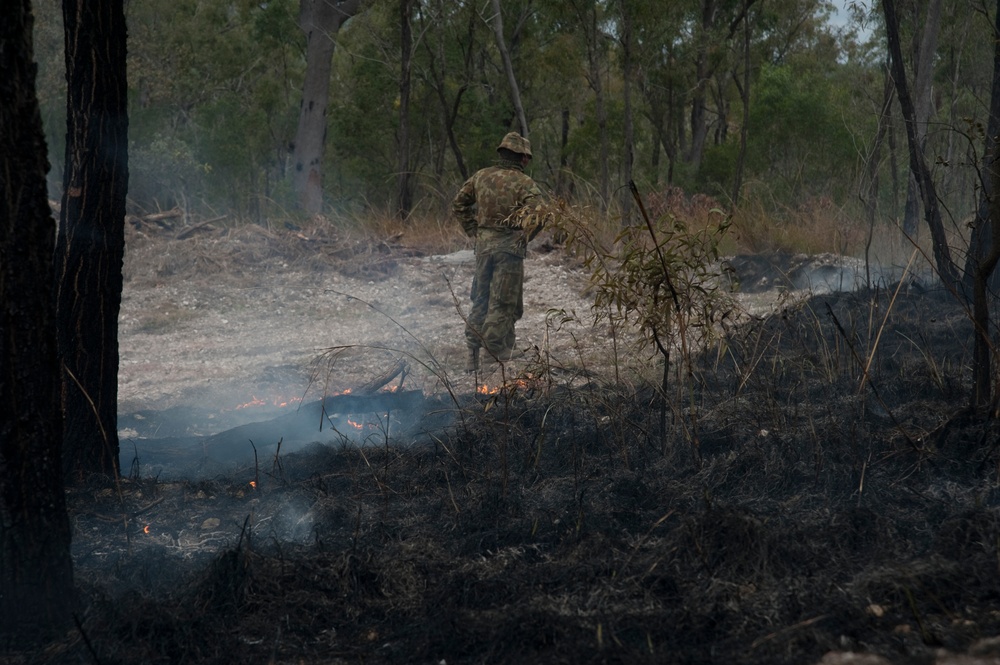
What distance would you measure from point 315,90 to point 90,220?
14.5 m

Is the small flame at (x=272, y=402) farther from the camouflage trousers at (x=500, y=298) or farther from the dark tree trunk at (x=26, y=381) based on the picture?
the dark tree trunk at (x=26, y=381)

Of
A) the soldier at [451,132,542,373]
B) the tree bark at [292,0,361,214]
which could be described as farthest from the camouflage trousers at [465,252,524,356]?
the tree bark at [292,0,361,214]

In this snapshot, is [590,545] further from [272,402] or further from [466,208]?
[466,208]

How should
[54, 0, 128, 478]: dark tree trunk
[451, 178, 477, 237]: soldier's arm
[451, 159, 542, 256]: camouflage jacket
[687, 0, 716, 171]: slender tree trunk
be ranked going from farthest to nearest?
1. [687, 0, 716, 171]: slender tree trunk
2. [451, 178, 477, 237]: soldier's arm
3. [451, 159, 542, 256]: camouflage jacket
4. [54, 0, 128, 478]: dark tree trunk

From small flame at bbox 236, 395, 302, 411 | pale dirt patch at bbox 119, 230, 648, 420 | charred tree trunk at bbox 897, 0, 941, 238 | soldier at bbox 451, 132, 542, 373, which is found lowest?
small flame at bbox 236, 395, 302, 411

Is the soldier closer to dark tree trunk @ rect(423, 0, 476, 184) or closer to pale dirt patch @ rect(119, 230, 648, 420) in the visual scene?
pale dirt patch @ rect(119, 230, 648, 420)

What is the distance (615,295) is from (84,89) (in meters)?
2.52

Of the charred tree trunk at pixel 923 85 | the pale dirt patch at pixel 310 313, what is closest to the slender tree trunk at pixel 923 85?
the charred tree trunk at pixel 923 85

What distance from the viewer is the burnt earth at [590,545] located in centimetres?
285

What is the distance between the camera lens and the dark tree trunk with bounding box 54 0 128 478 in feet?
13.9

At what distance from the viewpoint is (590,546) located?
349 centimetres

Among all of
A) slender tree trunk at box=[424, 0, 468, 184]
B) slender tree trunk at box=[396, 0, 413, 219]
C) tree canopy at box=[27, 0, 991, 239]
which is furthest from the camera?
tree canopy at box=[27, 0, 991, 239]

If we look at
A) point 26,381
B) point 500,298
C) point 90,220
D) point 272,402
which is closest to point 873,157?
point 500,298

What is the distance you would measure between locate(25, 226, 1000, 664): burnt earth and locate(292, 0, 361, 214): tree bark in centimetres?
1364
